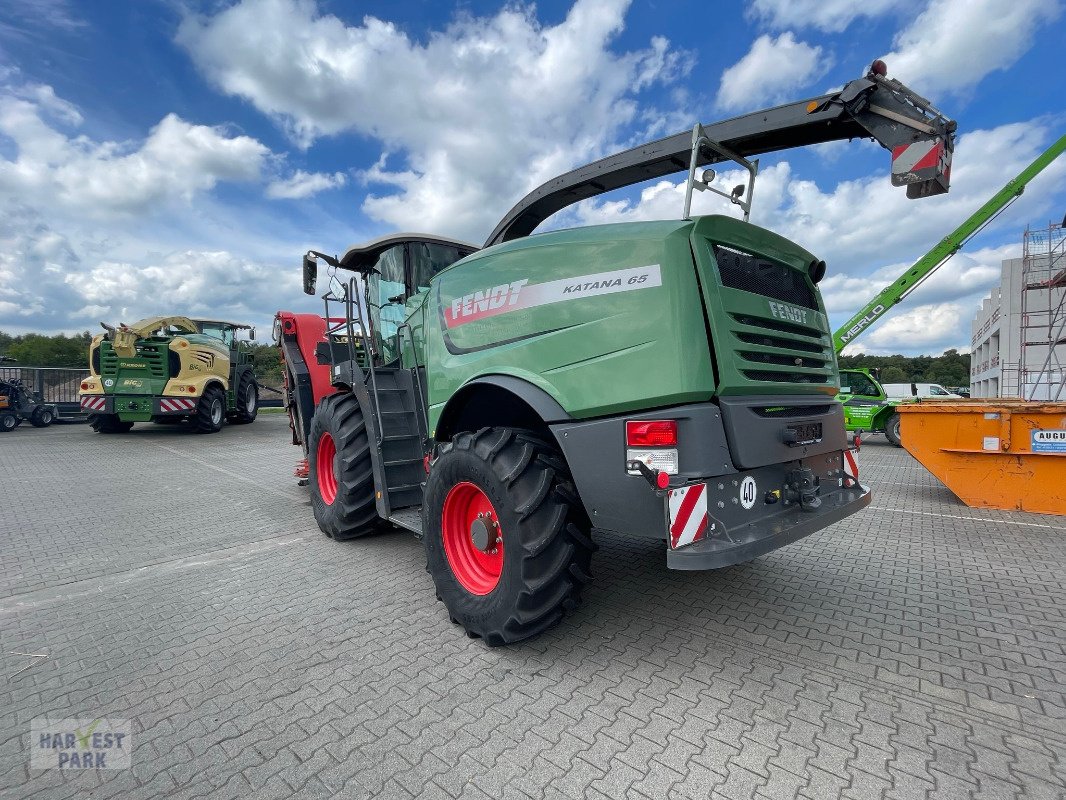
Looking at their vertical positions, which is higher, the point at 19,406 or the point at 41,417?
the point at 19,406

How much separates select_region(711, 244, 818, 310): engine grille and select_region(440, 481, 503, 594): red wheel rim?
1768 mm

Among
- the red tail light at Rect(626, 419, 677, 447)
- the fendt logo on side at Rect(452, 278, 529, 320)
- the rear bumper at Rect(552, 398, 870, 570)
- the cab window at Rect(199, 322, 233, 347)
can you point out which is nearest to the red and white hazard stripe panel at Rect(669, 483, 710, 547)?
the rear bumper at Rect(552, 398, 870, 570)

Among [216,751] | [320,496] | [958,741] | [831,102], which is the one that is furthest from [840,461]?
[320,496]

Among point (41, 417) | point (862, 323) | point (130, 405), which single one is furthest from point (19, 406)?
point (862, 323)

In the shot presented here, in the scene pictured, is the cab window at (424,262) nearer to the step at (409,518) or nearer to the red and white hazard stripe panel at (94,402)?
the step at (409,518)

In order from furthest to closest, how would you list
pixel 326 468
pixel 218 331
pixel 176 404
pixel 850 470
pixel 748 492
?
1. pixel 218 331
2. pixel 176 404
3. pixel 326 468
4. pixel 850 470
5. pixel 748 492

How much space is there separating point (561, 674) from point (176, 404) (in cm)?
1392

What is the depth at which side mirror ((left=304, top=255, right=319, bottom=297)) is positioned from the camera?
15.8ft

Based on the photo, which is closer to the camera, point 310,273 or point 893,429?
point 310,273

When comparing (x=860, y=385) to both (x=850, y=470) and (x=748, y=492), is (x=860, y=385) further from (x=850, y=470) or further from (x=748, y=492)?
(x=748, y=492)

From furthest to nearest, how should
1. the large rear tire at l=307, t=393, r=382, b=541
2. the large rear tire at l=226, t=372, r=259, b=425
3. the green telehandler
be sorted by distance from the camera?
1. the large rear tire at l=226, t=372, r=259, b=425
2. the green telehandler
3. the large rear tire at l=307, t=393, r=382, b=541

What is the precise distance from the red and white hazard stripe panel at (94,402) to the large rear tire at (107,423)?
0.76m

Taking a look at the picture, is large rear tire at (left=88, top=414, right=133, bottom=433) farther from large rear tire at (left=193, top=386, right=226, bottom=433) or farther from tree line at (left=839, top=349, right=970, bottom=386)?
tree line at (left=839, top=349, right=970, bottom=386)

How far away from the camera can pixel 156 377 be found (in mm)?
13133
